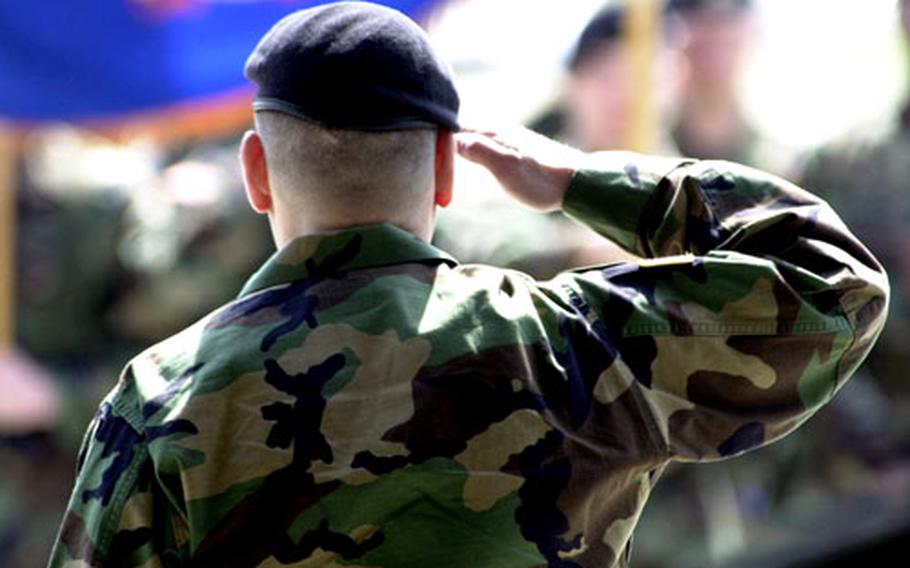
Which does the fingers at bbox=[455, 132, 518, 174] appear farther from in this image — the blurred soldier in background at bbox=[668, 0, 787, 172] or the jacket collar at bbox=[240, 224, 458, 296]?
the blurred soldier in background at bbox=[668, 0, 787, 172]

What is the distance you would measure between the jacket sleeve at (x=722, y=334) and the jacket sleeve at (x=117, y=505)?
43 centimetres

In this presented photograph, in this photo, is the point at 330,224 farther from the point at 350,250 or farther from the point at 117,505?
the point at 117,505

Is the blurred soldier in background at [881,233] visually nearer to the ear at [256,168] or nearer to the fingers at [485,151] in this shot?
the fingers at [485,151]

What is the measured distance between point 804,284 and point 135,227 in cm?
474

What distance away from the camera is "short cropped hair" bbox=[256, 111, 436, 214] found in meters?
2.11

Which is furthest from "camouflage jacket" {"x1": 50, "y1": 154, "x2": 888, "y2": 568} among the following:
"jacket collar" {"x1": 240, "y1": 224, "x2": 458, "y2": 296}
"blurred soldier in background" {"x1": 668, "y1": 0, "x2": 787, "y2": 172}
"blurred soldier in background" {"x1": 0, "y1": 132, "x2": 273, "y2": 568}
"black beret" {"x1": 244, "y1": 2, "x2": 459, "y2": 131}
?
"blurred soldier in background" {"x1": 0, "y1": 132, "x2": 273, "y2": 568}

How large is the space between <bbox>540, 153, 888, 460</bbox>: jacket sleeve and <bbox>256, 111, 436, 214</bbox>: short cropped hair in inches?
7.5

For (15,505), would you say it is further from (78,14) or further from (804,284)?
(804,284)

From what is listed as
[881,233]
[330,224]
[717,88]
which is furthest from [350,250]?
[717,88]

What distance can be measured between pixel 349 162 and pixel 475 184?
140 inches

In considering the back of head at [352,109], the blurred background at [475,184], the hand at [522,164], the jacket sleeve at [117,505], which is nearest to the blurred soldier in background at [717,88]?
the blurred background at [475,184]

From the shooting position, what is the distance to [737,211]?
222 cm

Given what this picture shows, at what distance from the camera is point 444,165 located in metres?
2.19

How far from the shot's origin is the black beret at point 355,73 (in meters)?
2.10
